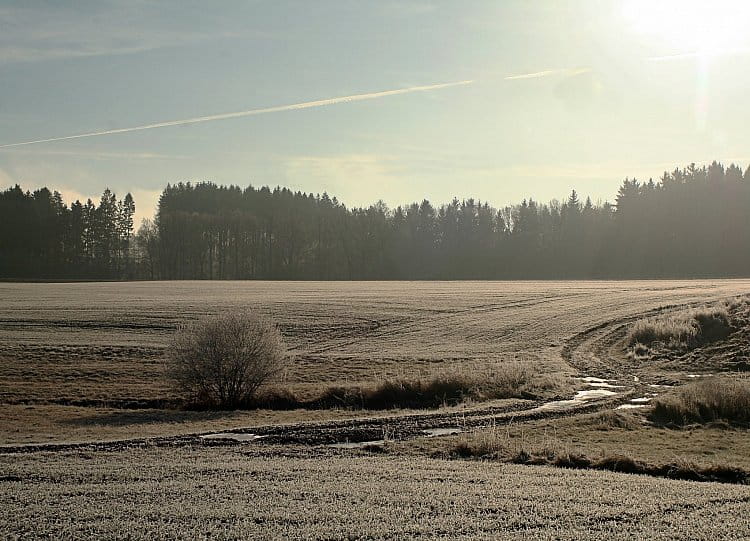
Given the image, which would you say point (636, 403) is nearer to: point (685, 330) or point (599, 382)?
point (599, 382)

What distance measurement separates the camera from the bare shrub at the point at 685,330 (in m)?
47.9

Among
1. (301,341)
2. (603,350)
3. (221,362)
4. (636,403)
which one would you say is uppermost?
(221,362)

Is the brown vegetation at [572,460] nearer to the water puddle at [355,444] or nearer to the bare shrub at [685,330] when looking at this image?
the water puddle at [355,444]

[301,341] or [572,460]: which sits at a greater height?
[301,341]

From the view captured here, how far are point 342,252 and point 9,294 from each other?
87.4 m

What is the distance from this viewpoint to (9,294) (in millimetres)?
76562

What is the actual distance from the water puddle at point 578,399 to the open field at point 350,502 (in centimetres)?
1288

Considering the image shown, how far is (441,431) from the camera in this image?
25.0 m

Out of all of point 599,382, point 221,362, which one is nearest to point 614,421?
point 599,382

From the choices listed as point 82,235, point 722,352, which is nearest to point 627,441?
point 722,352

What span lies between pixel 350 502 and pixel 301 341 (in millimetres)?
37304

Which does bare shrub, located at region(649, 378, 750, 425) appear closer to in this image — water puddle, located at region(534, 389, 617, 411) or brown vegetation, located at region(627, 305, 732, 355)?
water puddle, located at region(534, 389, 617, 411)

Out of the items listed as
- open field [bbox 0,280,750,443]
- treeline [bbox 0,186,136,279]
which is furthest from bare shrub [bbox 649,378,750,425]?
treeline [bbox 0,186,136,279]

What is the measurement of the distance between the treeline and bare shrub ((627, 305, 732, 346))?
105 m
